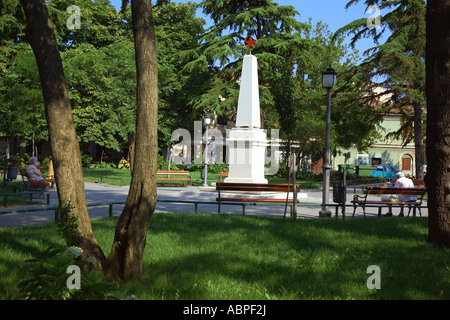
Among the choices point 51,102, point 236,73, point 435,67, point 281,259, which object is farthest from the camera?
point 236,73

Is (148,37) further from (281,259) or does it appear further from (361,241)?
(361,241)

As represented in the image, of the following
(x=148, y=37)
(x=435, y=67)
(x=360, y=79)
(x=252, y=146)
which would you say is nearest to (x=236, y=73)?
(x=360, y=79)

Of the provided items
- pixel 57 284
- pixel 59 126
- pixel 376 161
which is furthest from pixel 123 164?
pixel 57 284

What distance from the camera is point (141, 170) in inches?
200

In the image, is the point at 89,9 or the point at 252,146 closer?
the point at 252,146

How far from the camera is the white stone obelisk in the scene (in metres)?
17.2

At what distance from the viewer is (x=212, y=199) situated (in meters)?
16.8

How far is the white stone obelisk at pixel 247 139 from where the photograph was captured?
56.5ft

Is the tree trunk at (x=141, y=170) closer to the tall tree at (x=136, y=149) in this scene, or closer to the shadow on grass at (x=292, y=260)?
the tall tree at (x=136, y=149)

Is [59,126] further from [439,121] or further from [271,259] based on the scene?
[439,121]

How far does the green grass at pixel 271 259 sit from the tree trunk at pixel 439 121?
19.1 inches

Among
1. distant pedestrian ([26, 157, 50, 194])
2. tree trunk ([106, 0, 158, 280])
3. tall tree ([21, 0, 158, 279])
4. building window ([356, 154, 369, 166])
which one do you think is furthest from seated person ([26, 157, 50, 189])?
building window ([356, 154, 369, 166])

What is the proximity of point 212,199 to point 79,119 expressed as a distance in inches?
960

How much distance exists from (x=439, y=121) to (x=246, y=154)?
10.4 m
